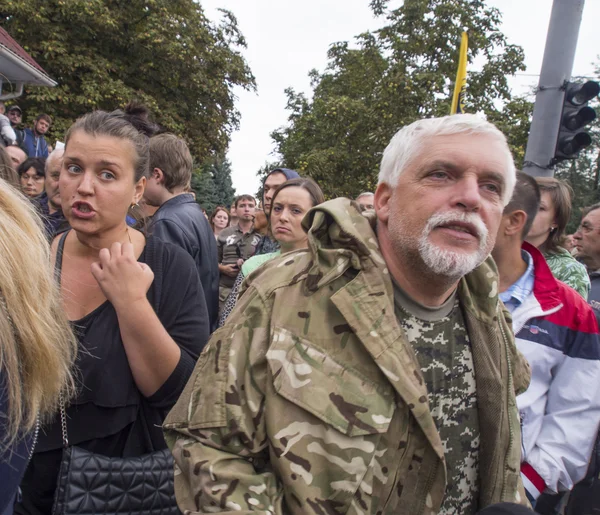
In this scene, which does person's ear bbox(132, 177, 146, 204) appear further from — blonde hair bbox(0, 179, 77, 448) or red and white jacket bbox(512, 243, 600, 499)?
red and white jacket bbox(512, 243, 600, 499)

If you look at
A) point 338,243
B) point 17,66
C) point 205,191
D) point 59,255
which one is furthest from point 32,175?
point 205,191

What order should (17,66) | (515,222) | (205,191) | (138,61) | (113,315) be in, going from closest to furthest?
(113,315) → (515,222) → (17,66) → (138,61) → (205,191)

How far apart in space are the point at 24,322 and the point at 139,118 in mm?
1478

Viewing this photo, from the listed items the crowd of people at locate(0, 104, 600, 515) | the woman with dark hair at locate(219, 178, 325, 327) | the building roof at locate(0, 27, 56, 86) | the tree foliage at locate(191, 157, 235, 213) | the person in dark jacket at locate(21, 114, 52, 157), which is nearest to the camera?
the crowd of people at locate(0, 104, 600, 515)

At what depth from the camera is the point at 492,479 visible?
5.38 ft

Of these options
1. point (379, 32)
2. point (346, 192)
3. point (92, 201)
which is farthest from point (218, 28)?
point (92, 201)

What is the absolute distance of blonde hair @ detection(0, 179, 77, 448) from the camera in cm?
108

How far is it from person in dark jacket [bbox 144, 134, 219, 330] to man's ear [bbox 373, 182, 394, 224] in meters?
1.65

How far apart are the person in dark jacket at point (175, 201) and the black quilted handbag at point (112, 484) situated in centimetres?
155

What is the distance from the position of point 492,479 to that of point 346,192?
16.5 metres

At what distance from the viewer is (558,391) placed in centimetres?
240

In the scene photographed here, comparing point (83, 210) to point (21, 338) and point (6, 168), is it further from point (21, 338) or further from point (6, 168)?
point (21, 338)

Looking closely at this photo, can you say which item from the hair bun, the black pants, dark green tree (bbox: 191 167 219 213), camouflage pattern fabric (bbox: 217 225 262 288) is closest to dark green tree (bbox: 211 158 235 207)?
dark green tree (bbox: 191 167 219 213)

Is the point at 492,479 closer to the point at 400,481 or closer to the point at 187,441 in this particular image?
the point at 400,481
